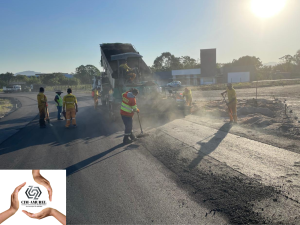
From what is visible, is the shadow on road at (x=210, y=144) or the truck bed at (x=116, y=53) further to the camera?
the truck bed at (x=116, y=53)

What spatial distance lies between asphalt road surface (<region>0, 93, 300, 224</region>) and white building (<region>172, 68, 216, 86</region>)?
185ft

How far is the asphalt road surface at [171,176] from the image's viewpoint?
3.85 m

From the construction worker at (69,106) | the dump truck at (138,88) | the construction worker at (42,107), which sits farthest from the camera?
the dump truck at (138,88)

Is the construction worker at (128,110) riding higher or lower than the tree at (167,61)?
lower

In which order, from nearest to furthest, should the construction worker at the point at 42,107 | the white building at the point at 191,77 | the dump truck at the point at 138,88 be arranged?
the construction worker at the point at 42,107 → the dump truck at the point at 138,88 → the white building at the point at 191,77

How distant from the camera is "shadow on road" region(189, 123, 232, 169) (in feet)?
20.4

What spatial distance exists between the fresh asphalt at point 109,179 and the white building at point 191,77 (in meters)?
56.9

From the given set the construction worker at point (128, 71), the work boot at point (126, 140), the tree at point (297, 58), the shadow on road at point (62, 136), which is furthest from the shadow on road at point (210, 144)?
the tree at point (297, 58)

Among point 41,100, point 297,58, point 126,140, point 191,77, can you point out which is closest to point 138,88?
point 41,100

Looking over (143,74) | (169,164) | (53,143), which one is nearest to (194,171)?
(169,164)

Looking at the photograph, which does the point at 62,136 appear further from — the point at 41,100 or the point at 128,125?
the point at 41,100

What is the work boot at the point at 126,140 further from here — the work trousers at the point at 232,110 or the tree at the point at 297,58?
the tree at the point at 297,58

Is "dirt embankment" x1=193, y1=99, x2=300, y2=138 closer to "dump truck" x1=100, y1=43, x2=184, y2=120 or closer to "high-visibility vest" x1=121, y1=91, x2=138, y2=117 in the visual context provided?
"dump truck" x1=100, y1=43, x2=184, y2=120

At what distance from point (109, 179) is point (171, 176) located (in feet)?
4.02
